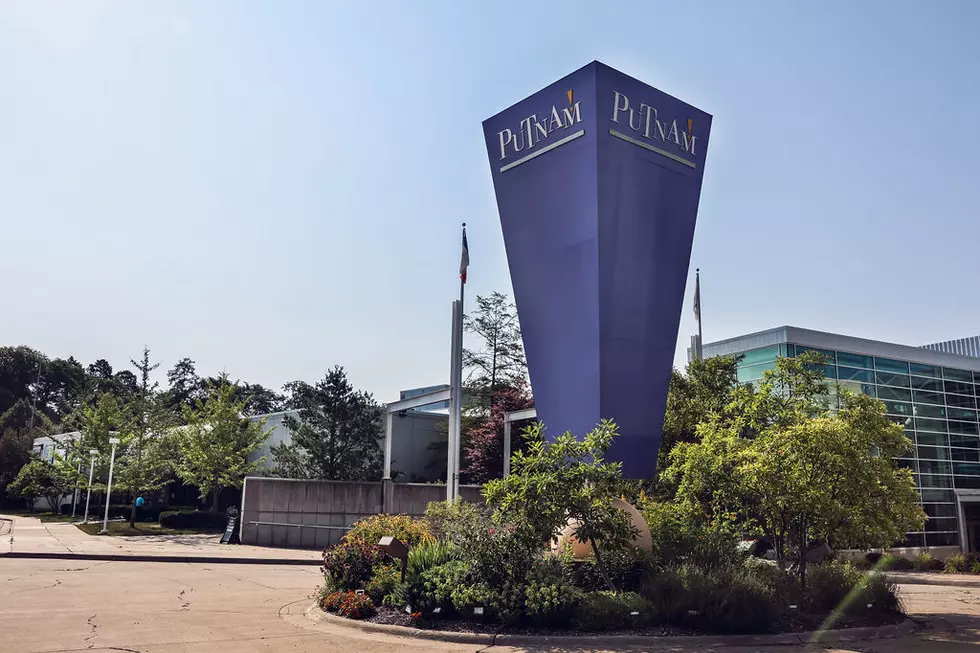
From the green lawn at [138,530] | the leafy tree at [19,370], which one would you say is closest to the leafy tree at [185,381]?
the leafy tree at [19,370]

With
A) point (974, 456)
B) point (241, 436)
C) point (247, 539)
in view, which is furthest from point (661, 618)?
point (974, 456)

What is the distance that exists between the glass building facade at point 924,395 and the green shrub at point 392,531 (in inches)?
839

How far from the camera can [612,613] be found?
1148 cm

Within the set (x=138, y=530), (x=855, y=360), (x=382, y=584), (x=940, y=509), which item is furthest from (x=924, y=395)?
(x=138, y=530)

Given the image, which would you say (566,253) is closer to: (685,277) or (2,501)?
(685,277)

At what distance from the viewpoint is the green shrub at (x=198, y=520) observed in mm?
33188

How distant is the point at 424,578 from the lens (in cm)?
1258

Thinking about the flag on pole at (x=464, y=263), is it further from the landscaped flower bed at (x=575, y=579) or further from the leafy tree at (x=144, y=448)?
the leafy tree at (x=144, y=448)

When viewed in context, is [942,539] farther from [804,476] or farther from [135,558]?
[135,558]

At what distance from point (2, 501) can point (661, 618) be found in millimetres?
55684

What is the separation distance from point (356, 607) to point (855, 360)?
93.1ft

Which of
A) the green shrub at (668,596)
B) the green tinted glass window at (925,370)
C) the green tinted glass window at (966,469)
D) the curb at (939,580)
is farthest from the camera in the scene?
the green tinted glass window at (966,469)

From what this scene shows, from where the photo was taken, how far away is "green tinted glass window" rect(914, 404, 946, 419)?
36.0 metres

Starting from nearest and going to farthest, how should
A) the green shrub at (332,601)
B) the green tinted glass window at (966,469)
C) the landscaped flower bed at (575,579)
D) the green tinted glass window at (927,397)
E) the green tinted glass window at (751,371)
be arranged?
1. the landscaped flower bed at (575,579)
2. the green shrub at (332,601)
3. the green tinted glass window at (751,371)
4. the green tinted glass window at (927,397)
5. the green tinted glass window at (966,469)
